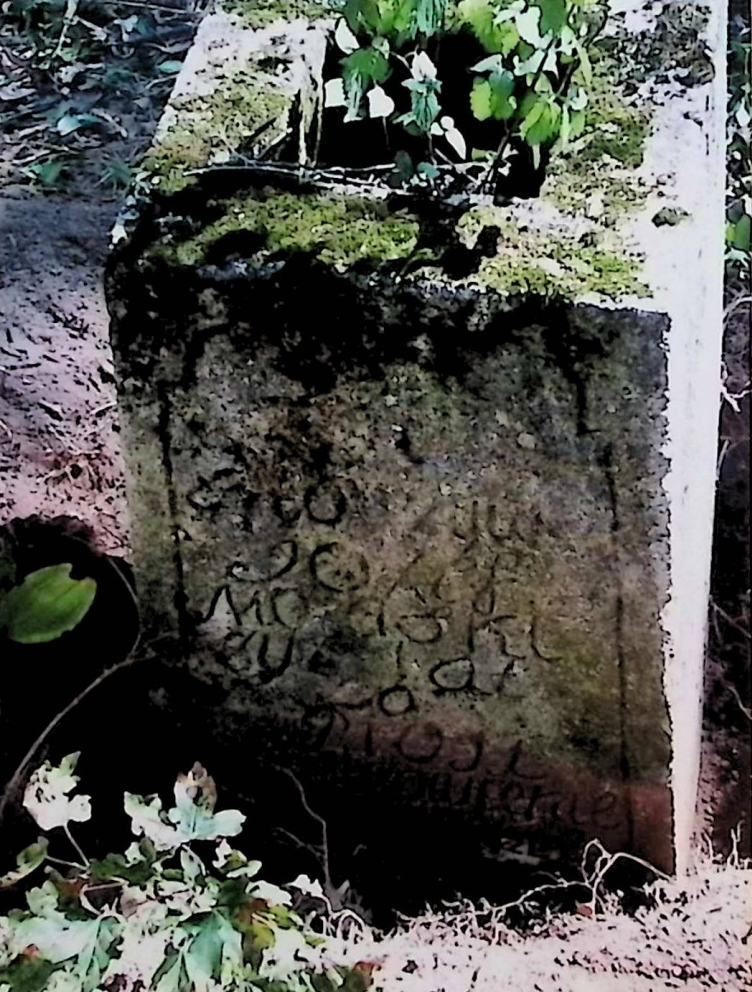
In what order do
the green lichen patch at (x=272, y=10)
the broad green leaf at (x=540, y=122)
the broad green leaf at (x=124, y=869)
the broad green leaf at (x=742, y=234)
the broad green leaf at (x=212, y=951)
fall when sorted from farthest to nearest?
the broad green leaf at (x=742, y=234) → the green lichen patch at (x=272, y=10) → the broad green leaf at (x=540, y=122) → the broad green leaf at (x=124, y=869) → the broad green leaf at (x=212, y=951)

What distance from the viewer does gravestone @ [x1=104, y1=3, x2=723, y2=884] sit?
156 cm

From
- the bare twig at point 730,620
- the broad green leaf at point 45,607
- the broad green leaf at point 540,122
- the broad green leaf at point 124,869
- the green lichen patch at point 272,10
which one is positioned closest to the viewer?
the broad green leaf at point 124,869

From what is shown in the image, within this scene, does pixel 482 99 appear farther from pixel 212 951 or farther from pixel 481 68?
pixel 212 951

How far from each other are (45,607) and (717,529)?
1144mm

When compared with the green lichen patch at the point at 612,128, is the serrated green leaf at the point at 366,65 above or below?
above

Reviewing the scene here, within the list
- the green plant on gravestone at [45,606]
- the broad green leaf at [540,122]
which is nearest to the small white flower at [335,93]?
the broad green leaf at [540,122]

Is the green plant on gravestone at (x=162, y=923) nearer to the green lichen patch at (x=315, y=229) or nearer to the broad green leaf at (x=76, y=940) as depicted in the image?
the broad green leaf at (x=76, y=940)

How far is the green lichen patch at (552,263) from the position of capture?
1.52 meters

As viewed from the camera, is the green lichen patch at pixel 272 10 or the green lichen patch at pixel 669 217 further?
the green lichen patch at pixel 272 10

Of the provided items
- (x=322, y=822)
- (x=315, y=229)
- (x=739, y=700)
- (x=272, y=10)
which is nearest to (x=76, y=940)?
(x=322, y=822)

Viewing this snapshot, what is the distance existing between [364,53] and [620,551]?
61 cm

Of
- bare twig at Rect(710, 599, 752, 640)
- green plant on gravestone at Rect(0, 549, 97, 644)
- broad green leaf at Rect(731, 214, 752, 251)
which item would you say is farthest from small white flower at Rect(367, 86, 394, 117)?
broad green leaf at Rect(731, 214, 752, 251)

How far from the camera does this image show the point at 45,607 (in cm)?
202

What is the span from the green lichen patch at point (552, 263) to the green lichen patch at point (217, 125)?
296mm
